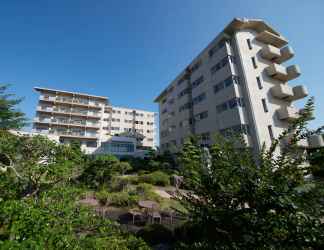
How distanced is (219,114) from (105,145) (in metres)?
25.4

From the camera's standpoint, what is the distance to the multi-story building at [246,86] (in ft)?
58.9

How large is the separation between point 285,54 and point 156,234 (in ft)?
90.8

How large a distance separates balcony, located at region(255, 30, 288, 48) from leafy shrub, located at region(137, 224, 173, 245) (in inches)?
1009

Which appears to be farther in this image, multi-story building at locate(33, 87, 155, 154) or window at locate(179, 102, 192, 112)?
multi-story building at locate(33, 87, 155, 154)

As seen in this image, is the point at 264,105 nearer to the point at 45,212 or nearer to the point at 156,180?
the point at 156,180

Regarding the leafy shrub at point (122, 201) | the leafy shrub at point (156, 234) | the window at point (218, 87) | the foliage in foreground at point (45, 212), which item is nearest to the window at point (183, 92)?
the window at point (218, 87)

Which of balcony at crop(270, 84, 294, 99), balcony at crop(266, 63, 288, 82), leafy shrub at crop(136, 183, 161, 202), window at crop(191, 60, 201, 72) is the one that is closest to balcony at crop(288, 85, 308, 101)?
balcony at crop(270, 84, 294, 99)

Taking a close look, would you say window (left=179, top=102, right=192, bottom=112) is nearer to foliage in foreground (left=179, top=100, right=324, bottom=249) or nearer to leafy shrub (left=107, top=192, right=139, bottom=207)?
leafy shrub (left=107, top=192, right=139, bottom=207)

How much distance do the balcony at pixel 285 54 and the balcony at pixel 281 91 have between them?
492cm

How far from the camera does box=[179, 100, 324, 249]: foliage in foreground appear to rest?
2291mm

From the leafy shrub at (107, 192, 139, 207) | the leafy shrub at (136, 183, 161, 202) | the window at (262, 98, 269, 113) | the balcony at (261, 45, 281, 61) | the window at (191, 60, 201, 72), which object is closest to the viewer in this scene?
the leafy shrub at (107, 192, 139, 207)

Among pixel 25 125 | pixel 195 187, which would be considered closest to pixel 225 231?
pixel 195 187

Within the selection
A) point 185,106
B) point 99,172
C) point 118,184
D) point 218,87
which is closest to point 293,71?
point 218,87

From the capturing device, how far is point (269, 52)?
20.7 meters
